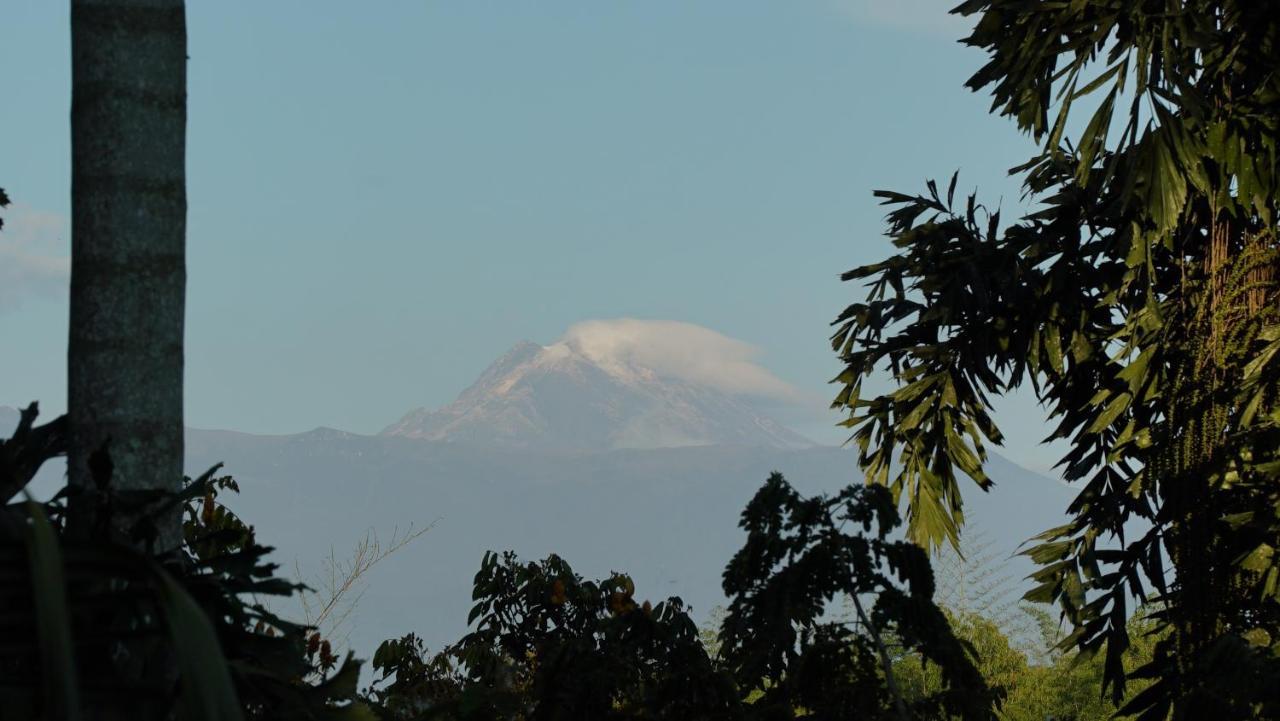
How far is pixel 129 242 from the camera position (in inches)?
90.5

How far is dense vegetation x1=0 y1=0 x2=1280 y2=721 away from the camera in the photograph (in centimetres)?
181

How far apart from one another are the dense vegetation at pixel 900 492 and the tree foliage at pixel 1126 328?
0.02 meters

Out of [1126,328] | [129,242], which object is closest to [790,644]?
[129,242]

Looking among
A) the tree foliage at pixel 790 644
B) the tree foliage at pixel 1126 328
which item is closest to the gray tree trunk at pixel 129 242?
the tree foliage at pixel 790 644

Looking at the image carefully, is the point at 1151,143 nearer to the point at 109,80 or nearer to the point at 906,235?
the point at 906,235

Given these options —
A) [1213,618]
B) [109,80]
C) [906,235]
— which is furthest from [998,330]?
[109,80]

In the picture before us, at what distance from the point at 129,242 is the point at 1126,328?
662 cm

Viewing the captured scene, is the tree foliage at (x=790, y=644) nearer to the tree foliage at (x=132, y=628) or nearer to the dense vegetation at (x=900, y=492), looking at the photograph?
the dense vegetation at (x=900, y=492)

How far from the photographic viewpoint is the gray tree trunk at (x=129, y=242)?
7.34ft

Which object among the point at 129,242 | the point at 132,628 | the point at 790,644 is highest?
the point at 129,242

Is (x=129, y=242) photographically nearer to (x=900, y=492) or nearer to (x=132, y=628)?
(x=132, y=628)

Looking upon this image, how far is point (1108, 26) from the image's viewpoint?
23.1 ft

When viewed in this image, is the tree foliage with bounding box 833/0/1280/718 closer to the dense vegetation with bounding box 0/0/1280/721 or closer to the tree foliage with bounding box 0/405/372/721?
the dense vegetation with bounding box 0/0/1280/721

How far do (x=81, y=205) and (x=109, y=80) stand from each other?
246 mm
